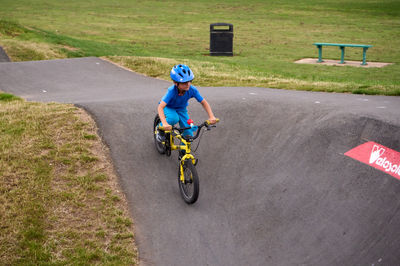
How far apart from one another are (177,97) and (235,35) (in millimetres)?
27843

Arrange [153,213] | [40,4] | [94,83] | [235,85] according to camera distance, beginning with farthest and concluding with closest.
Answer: [40,4] → [94,83] → [235,85] → [153,213]

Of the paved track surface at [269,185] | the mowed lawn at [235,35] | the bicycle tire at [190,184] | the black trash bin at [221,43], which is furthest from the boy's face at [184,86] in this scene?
the black trash bin at [221,43]

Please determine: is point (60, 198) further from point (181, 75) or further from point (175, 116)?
point (181, 75)

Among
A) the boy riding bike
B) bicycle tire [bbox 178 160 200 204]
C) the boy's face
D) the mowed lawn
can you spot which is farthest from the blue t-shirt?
the mowed lawn

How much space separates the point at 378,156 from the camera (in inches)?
264

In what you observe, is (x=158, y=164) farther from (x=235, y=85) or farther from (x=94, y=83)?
(x=94, y=83)

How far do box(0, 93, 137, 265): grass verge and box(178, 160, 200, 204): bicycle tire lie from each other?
1061mm

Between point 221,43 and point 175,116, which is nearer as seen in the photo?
point 175,116

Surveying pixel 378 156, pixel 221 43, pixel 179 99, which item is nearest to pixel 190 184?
pixel 179 99

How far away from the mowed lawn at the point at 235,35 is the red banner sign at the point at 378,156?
4.99 meters

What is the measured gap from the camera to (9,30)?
83.0ft

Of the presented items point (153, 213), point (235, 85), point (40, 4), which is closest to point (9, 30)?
point (235, 85)

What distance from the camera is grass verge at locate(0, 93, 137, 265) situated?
609 cm

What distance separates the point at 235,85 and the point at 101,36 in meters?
21.2
